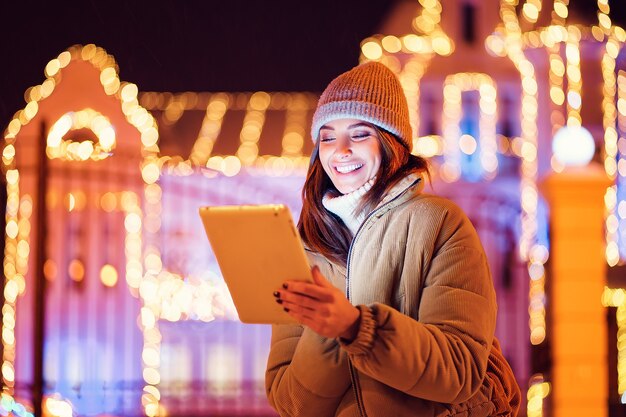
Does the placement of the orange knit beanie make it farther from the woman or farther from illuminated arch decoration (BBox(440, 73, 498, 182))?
illuminated arch decoration (BBox(440, 73, 498, 182))

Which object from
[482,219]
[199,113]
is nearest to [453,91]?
[199,113]

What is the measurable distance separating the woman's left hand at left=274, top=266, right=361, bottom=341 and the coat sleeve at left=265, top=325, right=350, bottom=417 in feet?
0.84

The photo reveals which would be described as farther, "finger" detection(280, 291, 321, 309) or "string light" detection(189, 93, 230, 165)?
"string light" detection(189, 93, 230, 165)

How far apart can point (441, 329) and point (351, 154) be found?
1.79 ft

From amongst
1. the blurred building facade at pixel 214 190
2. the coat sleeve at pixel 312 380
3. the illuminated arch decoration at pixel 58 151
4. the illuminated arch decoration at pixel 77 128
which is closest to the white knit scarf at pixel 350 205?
the coat sleeve at pixel 312 380

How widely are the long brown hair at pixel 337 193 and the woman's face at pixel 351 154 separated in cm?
2

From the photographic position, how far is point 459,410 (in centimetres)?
212

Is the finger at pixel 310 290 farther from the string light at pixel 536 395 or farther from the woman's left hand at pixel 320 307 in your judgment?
the string light at pixel 536 395

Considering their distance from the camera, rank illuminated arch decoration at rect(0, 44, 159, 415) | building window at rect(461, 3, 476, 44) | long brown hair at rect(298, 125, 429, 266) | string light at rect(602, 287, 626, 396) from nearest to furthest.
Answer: long brown hair at rect(298, 125, 429, 266) → string light at rect(602, 287, 626, 396) → illuminated arch decoration at rect(0, 44, 159, 415) → building window at rect(461, 3, 476, 44)

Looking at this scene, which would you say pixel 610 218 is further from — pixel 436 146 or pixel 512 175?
pixel 436 146

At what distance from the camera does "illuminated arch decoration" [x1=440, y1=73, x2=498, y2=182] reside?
1116 cm

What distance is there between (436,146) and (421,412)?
9.32 m

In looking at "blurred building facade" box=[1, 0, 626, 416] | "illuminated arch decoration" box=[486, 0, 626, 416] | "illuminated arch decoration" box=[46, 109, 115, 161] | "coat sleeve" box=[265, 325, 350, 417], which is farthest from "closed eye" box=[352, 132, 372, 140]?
"illuminated arch decoration" box=[486, 0, 626, 416]

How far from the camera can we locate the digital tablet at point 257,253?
1881 mm
